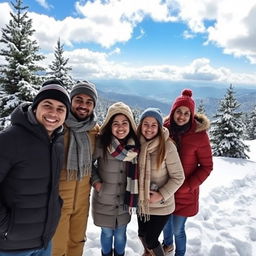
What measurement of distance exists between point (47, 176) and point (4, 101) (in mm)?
13940

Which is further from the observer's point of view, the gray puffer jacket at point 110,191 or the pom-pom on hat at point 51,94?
the gray puffer jacket at point 110,191

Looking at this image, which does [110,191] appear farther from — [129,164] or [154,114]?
[154,114]

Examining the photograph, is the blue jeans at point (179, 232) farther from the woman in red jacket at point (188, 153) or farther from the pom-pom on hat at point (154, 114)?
the pom-pom on hat at point (154, 114)

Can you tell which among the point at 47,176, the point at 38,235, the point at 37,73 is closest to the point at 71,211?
the point at 38,235

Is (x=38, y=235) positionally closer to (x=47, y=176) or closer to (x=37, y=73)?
(x=47, y=176)

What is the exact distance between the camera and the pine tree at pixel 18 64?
14758 millimetres

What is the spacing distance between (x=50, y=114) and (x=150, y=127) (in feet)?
5.04

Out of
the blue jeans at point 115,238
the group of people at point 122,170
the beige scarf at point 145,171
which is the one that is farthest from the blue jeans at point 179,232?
the blue jeans at point 115,238

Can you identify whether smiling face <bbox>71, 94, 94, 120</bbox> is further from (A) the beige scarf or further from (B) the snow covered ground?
(B) the snow covered ground

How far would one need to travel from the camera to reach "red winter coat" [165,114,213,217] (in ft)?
12.8

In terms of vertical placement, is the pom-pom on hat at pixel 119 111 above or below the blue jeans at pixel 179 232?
above

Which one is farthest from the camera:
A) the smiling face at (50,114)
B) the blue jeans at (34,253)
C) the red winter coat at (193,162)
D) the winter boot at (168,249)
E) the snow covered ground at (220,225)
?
the snow covered ground at (220,225)

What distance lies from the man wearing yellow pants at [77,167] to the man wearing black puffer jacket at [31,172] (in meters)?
0.59

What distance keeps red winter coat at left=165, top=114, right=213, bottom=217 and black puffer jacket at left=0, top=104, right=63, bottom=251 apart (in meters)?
2.08
